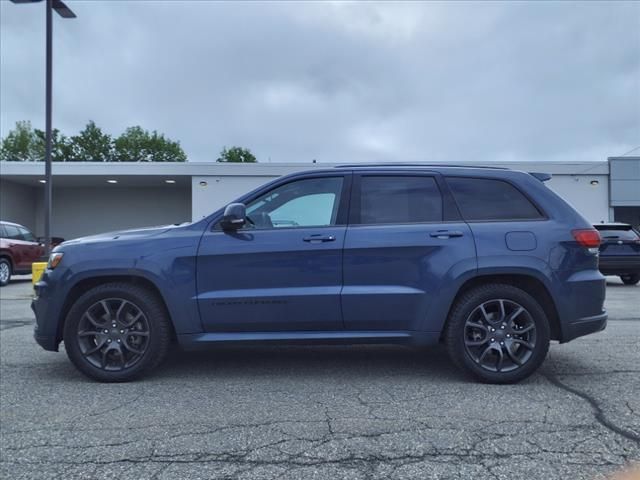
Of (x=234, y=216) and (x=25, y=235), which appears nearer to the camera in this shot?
(x=234, y=216)

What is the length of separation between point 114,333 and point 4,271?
11.0m

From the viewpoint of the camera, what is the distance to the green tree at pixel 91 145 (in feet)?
177

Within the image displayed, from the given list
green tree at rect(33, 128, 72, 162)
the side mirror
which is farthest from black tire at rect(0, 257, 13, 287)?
green tree at rect(33, 128, 72, 162)

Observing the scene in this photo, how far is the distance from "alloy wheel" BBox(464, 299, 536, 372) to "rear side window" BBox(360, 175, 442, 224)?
3.00ft

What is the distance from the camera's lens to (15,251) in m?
13.3

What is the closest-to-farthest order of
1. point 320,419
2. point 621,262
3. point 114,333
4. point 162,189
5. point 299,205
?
point 320,419, point 114,333, point 299,205, point 621,262, point 162,189

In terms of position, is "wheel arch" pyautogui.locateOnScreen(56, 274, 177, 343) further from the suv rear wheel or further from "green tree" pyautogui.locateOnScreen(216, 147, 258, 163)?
"green tree" pyautogui.locateOnScreen(216, 147, 258, 163)

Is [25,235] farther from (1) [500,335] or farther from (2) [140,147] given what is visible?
(2) [140,147]

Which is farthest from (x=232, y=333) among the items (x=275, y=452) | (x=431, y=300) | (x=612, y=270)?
(x=612, y=270)

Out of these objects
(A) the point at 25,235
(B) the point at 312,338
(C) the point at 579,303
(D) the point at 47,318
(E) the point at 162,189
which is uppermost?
(E) the point at 162,189

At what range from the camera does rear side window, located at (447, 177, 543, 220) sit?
4.30 meters

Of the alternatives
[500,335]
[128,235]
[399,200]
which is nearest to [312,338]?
[399,200]

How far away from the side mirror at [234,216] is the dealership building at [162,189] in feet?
39.0

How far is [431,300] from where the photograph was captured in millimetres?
4098
